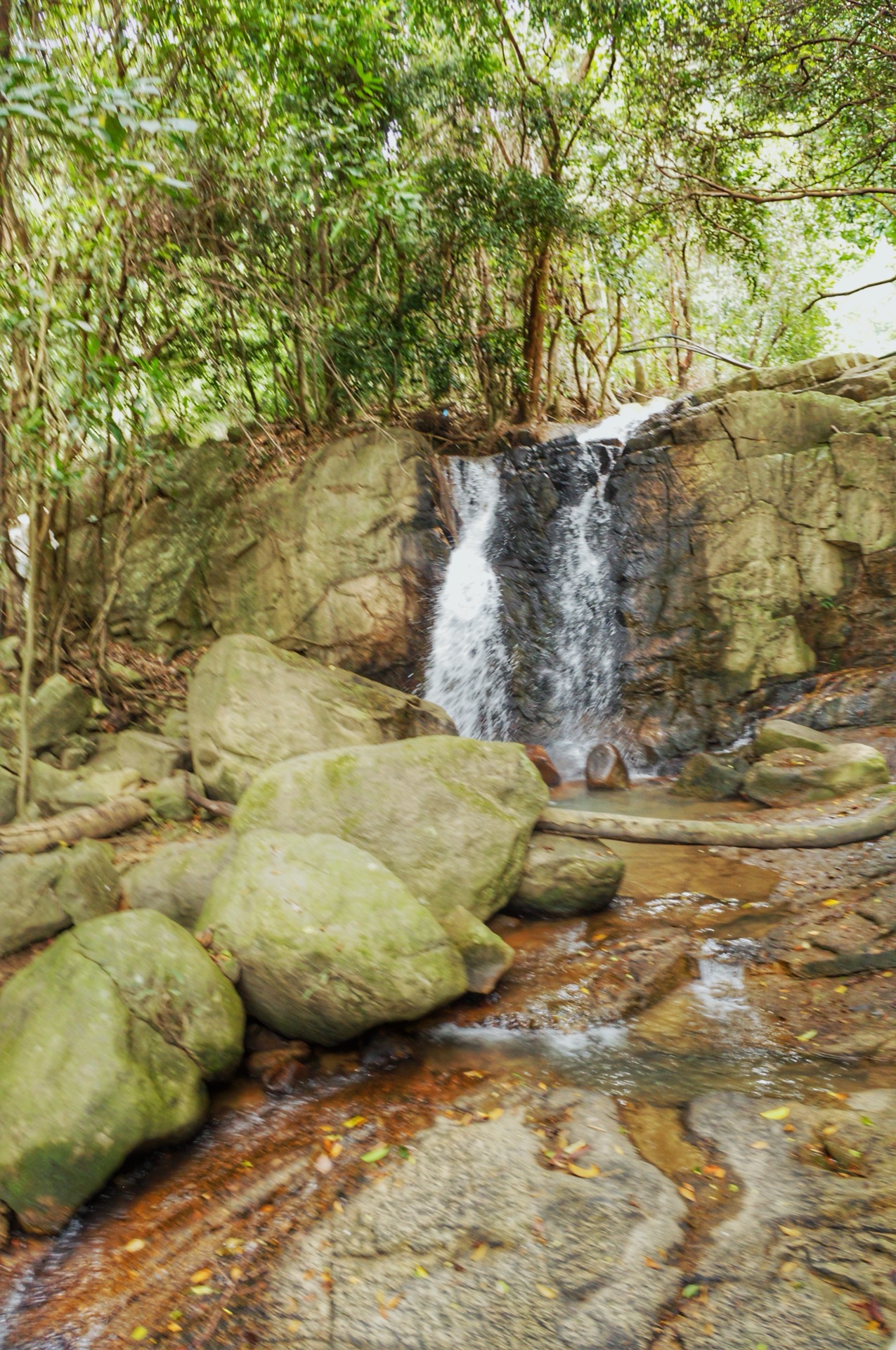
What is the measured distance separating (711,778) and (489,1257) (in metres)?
5.52

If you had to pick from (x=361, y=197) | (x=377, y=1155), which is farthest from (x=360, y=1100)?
(x=361, y=197)

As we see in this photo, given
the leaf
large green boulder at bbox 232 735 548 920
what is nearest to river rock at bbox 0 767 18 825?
large green boulder at bbox 232 735 548 920

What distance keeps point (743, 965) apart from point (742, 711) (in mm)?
4885

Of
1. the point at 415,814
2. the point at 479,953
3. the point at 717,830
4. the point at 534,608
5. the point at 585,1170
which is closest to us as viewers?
the point at 585,1170

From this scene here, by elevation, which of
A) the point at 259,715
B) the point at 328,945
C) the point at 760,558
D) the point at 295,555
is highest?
the point at 295,555

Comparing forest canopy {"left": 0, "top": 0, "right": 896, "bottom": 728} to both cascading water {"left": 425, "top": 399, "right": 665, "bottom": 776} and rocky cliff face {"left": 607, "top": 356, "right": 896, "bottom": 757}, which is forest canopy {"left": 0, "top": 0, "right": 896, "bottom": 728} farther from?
rocky cliff face {"left": 607, "top": 356, "right": 896, "bottom": 757}

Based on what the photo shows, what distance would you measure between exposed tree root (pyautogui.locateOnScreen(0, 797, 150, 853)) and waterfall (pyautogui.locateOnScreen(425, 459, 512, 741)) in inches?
157

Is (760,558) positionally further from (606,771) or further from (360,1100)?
(360,1100)

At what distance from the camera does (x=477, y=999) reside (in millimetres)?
4570

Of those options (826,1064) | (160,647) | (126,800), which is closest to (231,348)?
(160,647)

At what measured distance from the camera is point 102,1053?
11.4 ft

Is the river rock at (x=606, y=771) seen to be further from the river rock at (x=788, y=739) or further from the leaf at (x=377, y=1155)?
the leaf at (x=377, y=1155)

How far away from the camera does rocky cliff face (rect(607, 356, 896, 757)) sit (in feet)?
29.7

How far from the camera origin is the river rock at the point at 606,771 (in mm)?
8312
